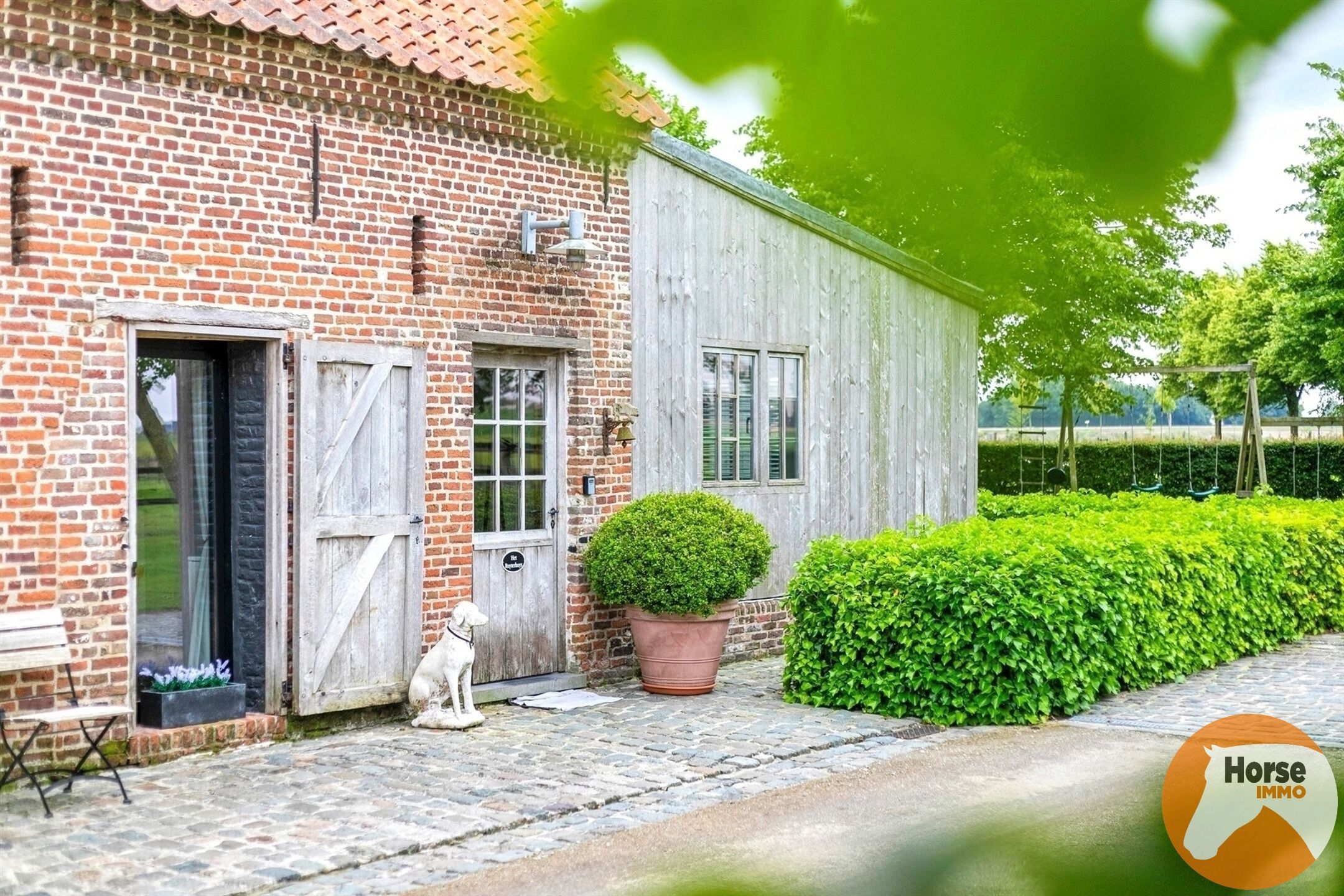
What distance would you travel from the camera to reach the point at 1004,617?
8.59 m

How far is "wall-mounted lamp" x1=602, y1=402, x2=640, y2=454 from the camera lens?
33.0 ft

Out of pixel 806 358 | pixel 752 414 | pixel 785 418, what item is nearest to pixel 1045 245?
pixel 752 414

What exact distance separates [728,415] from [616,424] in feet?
4.46

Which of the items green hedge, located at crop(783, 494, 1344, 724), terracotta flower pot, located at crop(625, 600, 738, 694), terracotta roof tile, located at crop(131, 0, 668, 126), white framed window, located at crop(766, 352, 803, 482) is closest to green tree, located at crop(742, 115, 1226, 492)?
terracotta roof tile, located at crop(131, 0, 668, 126)

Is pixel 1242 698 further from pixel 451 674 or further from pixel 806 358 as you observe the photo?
pixel 451 674

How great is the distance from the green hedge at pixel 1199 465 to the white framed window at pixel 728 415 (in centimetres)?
1392

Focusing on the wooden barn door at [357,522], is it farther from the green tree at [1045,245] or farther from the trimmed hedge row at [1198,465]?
the trimmed hedge row at [1198,465]

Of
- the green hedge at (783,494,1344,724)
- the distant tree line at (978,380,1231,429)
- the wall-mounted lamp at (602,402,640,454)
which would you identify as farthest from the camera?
the wall-mounted lamp at (602,402,640,454)

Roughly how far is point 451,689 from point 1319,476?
20025 mm

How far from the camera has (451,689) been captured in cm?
842

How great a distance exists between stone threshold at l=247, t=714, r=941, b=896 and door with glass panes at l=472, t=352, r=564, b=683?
2352 mm

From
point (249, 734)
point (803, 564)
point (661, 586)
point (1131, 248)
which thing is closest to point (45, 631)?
point (249, 734)

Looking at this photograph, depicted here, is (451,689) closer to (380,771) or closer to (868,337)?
(380,771)

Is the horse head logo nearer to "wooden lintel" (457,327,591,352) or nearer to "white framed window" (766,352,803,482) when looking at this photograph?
"wooden lintel" (457,327,591,352)
